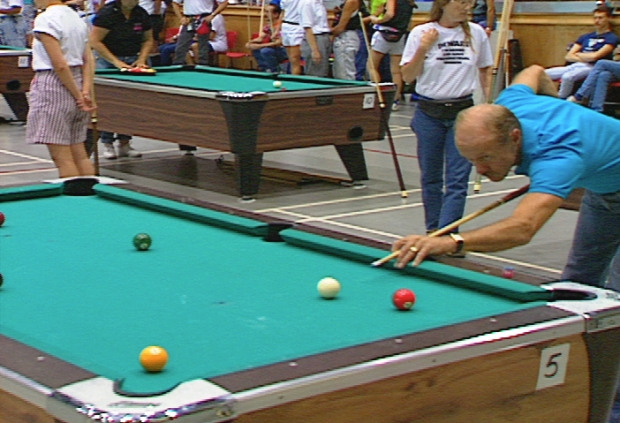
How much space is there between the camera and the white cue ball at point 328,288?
271 centimetres

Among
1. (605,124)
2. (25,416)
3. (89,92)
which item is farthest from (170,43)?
(25,416)

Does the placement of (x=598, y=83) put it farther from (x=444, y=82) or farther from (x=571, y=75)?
(x=444, y=82)

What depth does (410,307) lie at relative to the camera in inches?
103

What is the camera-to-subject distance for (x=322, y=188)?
7555 mm

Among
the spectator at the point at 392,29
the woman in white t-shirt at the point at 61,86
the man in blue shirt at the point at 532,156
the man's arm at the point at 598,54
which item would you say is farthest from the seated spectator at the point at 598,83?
the man in blue shirt at the point at 532,156

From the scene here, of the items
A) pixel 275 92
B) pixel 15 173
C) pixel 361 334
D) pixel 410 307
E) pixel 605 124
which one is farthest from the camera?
pixel 15 173

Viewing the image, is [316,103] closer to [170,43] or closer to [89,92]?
[89,92]

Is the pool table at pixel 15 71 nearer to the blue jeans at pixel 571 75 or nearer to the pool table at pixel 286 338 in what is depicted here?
the blue jeans at pixel 571 75

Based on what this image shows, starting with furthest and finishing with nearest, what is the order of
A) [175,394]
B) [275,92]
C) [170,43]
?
[170,43]
[275,92]
[175,394]

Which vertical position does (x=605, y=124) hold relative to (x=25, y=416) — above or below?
above

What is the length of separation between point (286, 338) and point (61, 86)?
156 inches

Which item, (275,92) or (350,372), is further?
(275,92)

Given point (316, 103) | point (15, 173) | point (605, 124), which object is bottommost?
point (15, 173)

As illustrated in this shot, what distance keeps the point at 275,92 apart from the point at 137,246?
12.6ft
